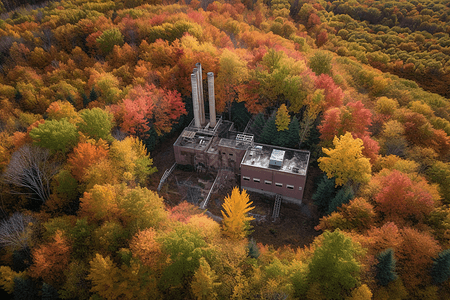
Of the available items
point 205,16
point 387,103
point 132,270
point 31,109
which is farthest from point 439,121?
point 31,109

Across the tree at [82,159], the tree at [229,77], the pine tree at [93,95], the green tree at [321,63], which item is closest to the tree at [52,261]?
the tree at [82,159]

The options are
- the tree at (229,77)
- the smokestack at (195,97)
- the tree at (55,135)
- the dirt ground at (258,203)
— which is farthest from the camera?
the tree at (229,77)

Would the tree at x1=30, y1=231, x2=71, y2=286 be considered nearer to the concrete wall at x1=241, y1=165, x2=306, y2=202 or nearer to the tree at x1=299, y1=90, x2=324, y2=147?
the concrete wall at x1=241, y1=165, x2=306, y2=202

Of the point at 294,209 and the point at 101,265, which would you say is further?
the point at 294,209

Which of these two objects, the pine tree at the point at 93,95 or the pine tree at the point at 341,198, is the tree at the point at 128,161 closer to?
the pine tree at the point at 93,95

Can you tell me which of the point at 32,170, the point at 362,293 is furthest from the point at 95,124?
the point at 362,293

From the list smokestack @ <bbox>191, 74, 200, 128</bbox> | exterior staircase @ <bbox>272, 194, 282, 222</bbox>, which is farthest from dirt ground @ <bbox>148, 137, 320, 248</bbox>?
smokestack @ <bbox>191, 74, 200, 128</bbox>

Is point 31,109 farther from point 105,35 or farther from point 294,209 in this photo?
point 294,209
